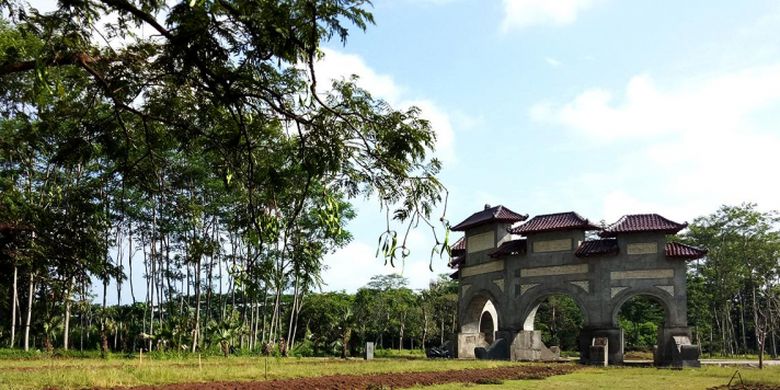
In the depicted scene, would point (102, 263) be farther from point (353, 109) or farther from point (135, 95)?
point (353, 109)

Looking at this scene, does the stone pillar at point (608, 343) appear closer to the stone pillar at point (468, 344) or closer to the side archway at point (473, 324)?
the side archway at point (473, 324)

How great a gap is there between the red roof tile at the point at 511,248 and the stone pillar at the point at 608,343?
436 centimetres

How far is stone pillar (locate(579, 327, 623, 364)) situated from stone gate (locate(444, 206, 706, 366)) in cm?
4

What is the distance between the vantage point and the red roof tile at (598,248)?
25.4 metres

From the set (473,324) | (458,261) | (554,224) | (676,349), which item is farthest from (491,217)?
(676,349)

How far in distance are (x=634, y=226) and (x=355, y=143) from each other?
72.6 feet

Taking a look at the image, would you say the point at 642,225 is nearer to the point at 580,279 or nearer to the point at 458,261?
the point at 580,279

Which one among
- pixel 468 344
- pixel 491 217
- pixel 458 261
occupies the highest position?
pixel 491 217

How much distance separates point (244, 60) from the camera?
5.15 m

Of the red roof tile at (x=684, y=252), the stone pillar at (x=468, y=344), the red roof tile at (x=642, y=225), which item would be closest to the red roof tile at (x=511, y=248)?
the red roof tile at (x=642, y=225)

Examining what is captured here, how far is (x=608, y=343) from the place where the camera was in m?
25.0

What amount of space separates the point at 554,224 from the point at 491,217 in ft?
10.0

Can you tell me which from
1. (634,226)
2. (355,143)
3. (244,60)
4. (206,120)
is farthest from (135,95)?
(634,226)

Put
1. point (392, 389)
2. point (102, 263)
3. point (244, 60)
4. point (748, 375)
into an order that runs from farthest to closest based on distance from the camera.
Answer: point (748, 375), point (392, 389), point (102, 263), point (244, 60)
